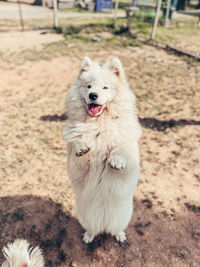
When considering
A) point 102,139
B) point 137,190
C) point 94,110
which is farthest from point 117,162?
point 137,190

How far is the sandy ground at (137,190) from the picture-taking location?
3.32 meters

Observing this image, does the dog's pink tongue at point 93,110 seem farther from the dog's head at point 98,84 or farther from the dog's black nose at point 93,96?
the dog's black nose at point 93,96

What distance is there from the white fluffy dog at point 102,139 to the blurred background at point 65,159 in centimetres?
87

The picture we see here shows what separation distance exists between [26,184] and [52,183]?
1.59ft

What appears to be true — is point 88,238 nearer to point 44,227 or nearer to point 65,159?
point 44,227

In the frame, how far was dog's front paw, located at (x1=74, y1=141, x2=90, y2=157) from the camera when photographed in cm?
246

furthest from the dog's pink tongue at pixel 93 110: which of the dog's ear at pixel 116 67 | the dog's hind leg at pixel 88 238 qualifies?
the dog's hind leg at pixel 88 238

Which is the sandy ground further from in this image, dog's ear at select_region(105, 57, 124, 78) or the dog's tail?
dog's ear at select_region(105, 57, 124, 78)

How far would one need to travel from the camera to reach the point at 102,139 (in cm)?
260

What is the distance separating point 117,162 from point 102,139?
1.25 feet

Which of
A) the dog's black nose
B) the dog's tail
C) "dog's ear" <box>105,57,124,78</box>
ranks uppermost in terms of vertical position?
"dog's ear" <box>105,57,124,78</box>

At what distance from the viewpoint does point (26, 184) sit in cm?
430

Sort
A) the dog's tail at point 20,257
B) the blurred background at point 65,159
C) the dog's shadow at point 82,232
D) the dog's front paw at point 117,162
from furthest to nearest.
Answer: the blurred background at point 65,159 → the dog's shadow at point 82,232 → the dog's front paw at point 117,162 → the dog's tail at point 20,257

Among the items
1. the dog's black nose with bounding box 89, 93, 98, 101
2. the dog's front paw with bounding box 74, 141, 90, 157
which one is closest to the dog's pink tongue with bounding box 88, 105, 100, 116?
the dog's black nose with bounding box 89, 93, 98, 101
